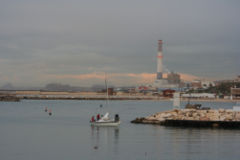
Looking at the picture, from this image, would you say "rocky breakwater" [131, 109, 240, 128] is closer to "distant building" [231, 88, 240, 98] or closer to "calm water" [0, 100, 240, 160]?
"calm water" [0, 100, 240, 160]

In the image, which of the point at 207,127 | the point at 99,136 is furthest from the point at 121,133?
the point at 207,127

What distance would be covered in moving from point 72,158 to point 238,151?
1023cm

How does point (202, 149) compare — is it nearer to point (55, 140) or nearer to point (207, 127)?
point (55, 140)

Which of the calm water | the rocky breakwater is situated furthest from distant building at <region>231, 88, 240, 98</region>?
the calm water

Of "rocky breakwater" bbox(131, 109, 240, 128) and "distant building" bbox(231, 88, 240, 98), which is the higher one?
"distant building" bbox(231, 88, 240, 98)

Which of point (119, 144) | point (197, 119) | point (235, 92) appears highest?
point (235, 92)

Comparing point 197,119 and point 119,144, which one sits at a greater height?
point 197,119

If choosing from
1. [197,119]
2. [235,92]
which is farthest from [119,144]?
[235,92]

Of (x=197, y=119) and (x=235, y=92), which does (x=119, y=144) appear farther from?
(x=235, y=92)

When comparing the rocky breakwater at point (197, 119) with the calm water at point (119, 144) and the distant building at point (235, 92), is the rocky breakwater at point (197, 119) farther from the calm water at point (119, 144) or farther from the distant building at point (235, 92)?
the distant building at point (235, 92)

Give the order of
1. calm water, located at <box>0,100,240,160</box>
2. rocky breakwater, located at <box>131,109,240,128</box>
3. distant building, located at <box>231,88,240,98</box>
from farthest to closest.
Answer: distant building, located at <box>231,88,240,98</box> < rocky breakwater, located at <box>131,109,240,128</box> < calm water, located at <box>0,100,240,160</box>

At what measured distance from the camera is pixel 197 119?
45875mm

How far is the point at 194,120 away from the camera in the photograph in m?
45.0

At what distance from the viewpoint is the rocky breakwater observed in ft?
145
